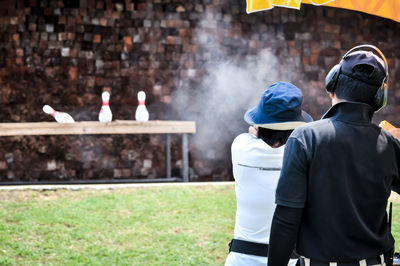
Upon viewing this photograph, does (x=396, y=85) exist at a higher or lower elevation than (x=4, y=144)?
higher

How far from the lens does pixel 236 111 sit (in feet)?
21.8

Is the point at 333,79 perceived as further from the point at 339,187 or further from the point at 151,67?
the point at 151,67

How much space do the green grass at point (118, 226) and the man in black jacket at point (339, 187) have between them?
2.13 m

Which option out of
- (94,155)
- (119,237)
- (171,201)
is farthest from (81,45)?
(119,237)

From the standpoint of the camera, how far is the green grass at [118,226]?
3.42 m

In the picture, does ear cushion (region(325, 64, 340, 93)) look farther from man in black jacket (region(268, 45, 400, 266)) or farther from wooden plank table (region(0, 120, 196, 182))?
wooden plank table (region(0, 120, 196, 182))

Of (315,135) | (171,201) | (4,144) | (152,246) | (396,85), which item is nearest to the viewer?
(315,135)

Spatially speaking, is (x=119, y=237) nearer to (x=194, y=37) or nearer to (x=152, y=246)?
(x=152, y=246)

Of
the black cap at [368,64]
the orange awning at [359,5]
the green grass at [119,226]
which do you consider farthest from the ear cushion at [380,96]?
the green grass at [119,226]

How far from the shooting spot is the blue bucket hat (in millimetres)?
1657

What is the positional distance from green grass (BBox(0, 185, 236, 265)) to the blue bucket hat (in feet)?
6.45

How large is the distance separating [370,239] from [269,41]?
5.62 metres

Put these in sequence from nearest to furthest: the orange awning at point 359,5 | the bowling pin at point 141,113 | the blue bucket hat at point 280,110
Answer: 1. the blue bucket hat at point 280,110
2. the orange awning at point 359,5
3. the bowling pin at point 141,113

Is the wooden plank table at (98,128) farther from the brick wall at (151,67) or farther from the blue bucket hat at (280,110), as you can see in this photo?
the blue bucket hat at (280,110)
